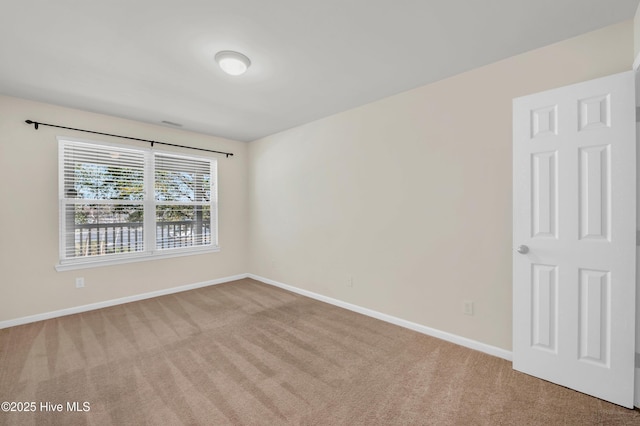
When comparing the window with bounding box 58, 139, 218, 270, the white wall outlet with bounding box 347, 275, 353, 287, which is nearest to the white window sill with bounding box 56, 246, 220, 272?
the window with bounding box 58, 139, 218, 270

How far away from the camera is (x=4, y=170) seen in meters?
3.12

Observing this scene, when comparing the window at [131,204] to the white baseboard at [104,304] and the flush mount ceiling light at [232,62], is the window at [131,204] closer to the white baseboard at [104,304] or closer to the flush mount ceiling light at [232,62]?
the white baseboard at [104,304]

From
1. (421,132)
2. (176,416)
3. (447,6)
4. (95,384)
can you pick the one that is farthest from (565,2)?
(95,384)

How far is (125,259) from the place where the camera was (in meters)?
3.93

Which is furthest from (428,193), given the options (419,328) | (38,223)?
(38,223)

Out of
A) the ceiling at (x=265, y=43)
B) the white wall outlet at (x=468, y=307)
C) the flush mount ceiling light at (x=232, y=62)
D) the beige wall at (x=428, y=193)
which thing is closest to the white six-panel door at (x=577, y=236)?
the beige wall at (x=428, y=193)

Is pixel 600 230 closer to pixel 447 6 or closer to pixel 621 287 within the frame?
pixel 621 287

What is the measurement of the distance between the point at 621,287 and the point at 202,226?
493 cm

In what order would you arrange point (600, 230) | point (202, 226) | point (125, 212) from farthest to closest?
point (202, 226) < point (125, 212) < point (600, 230)

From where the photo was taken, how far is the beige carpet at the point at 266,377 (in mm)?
1767

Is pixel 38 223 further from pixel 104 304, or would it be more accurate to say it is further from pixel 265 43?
pixel 265 43

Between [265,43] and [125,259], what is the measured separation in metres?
3.47

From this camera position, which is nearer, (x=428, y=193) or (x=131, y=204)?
(x=428, y=193)

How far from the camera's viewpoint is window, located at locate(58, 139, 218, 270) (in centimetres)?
356
